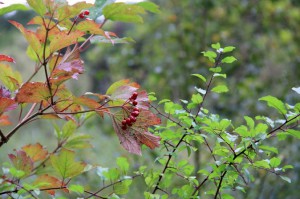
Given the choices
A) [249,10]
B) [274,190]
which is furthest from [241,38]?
[274,190]

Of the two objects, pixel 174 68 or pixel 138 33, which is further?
pixel 138 33

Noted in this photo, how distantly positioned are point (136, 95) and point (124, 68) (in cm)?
246

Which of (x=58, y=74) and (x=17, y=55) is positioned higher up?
(x=58, y=74)

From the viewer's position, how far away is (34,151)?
1008mm

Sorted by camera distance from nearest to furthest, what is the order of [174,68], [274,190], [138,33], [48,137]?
1. [274,190]
2. [174,68]
3. [138,33]
4. [48,137]

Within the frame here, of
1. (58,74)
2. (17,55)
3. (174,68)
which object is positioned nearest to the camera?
(58,74)

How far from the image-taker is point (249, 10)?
3.04 metres

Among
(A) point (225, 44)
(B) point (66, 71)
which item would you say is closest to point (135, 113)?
(B) point (66, 71)

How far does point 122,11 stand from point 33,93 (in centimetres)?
25

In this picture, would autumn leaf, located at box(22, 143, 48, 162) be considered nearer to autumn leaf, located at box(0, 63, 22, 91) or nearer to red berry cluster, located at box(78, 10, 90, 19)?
autumn leaf, located at box(0, 63, 22, 91)

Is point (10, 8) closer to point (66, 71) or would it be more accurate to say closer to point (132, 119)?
point (66, 71)

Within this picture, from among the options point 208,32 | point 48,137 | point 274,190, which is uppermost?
point 208,32

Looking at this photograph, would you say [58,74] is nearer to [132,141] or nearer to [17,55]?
[132,141]

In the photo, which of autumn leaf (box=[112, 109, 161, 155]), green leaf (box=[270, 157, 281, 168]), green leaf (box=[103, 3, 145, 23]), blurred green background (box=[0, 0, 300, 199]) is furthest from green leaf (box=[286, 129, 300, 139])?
blurred green background (box=[0, 0, 300, 199])
